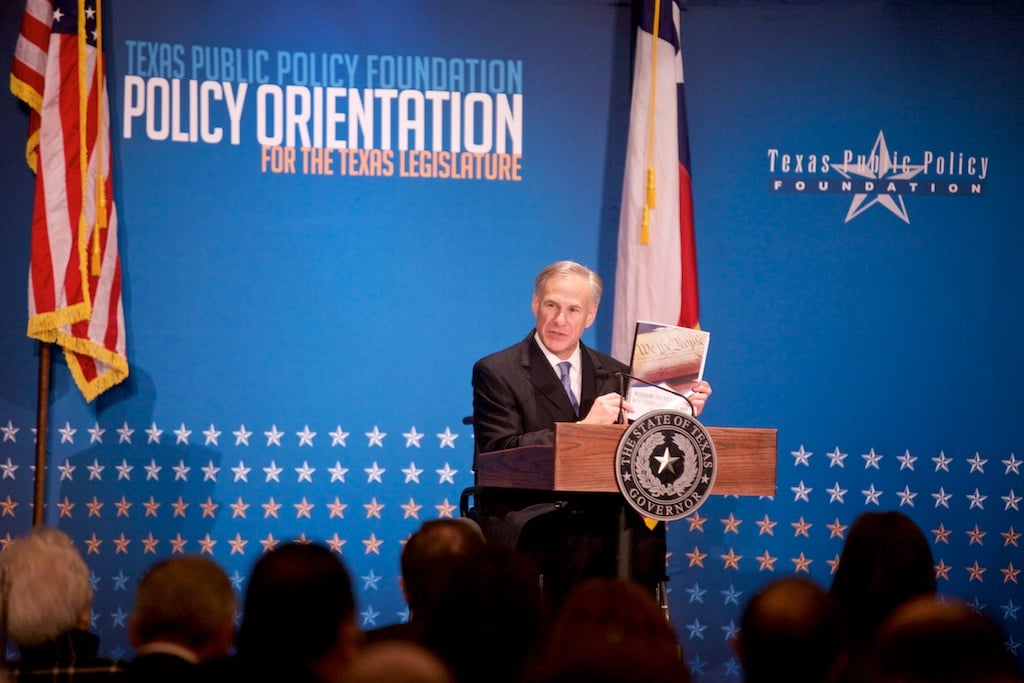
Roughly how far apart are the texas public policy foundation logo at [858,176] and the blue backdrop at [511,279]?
0.01m

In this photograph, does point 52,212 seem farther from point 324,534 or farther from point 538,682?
point 538,682

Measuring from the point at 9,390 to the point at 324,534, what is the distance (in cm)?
155

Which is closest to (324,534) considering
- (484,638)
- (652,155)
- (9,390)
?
(9,390)

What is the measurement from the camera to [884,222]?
562cm

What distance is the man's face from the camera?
412 centimetres

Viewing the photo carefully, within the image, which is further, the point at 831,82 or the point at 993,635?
the point at 831,82

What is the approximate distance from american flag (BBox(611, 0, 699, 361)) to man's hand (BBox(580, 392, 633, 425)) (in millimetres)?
2008

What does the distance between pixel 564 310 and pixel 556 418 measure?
0.38m

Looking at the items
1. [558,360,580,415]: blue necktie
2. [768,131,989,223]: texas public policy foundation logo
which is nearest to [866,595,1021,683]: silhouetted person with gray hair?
[558,360,580,415]: blue necktie

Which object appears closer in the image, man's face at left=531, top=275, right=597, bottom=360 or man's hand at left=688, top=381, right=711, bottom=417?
man's hand at left=688, top=381, right=711, bottom=417

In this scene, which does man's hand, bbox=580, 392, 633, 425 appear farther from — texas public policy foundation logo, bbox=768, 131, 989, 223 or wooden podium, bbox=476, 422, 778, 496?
texas public policy foundation logo, bbox=768, 131, 989, 223

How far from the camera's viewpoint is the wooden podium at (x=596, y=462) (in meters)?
3.14

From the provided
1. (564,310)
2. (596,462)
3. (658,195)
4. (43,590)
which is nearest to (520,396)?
(564,310)

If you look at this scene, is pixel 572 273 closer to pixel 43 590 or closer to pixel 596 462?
pixel 596 462
